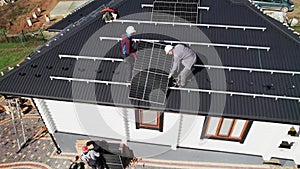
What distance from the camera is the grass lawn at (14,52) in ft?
101

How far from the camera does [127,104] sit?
44.0ft

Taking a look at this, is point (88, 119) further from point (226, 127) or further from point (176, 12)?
point (176, 12)

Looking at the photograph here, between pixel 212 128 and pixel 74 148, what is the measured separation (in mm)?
10566

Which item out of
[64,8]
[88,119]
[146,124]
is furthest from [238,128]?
[64,8]

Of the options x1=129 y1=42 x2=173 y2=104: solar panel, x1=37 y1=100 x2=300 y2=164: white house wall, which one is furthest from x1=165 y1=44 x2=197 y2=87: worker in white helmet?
x1=37 y1=100 x2=300 y2=164: white house wall

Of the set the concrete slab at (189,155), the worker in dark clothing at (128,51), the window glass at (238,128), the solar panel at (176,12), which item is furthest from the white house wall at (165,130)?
the solar panel at (176,12)

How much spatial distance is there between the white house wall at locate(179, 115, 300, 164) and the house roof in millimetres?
1656

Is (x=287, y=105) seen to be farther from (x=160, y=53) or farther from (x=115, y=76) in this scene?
(x=115, y=76)

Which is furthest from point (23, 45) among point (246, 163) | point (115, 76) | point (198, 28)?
point (246, 163)

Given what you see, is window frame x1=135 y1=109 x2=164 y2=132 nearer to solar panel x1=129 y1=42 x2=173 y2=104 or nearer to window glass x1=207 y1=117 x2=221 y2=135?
solar panel x1=129 y1=42 x2=173 y2=104

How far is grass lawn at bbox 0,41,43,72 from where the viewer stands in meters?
30.8

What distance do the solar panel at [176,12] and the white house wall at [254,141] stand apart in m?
7.28

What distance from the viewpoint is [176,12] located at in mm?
16984

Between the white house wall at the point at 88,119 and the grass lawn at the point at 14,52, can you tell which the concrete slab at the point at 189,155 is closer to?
the white house wall at the point at 88,119
